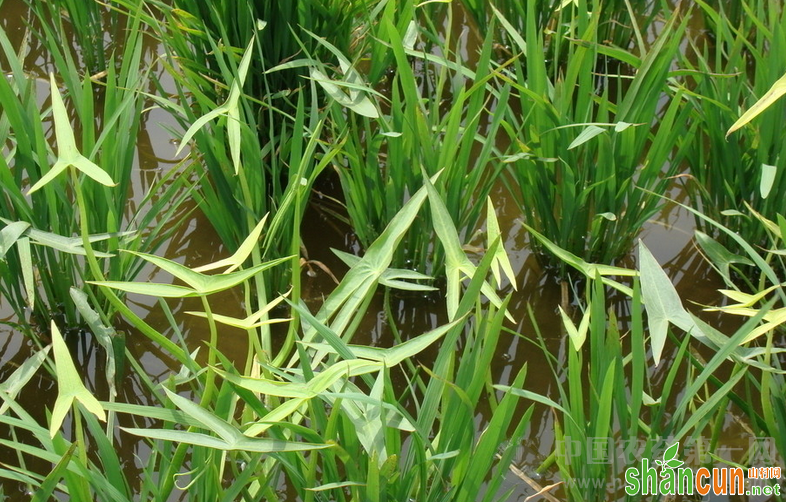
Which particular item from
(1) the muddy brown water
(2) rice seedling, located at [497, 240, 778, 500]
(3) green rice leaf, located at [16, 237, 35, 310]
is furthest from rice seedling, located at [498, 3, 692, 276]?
(3) green rice leaf, located at [16, 237, 35, 310]

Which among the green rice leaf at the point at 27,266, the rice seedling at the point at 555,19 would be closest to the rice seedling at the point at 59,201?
the green rice leaf at the point at 27,266

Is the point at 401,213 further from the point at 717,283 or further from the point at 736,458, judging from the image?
the point at 717,283

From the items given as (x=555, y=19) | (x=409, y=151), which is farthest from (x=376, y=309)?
(x=555, y=19)

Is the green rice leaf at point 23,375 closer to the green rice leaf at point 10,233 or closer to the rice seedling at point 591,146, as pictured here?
the green rice leaf at point 10,233

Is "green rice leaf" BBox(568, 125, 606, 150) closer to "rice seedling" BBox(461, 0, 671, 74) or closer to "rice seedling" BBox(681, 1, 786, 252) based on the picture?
"rice seedling" BBox(681, 1, 786, 252)

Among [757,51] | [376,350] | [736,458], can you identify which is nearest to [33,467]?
[376,350]
